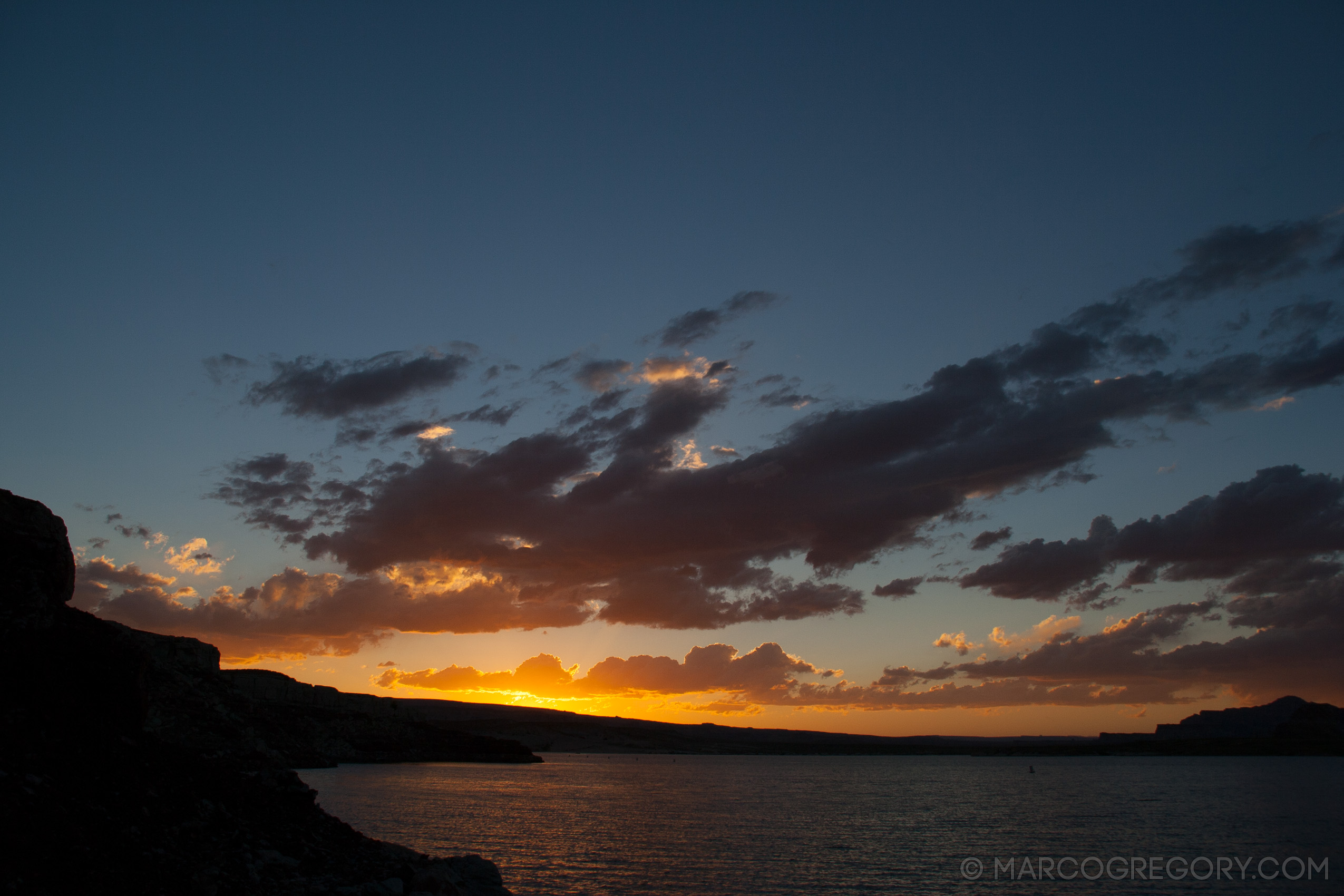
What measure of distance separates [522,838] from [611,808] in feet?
110

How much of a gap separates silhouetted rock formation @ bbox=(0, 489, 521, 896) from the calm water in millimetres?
18316

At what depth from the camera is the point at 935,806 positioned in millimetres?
102688

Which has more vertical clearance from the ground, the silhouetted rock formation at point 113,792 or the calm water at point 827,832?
the silhouetted rock formation at point 113,792

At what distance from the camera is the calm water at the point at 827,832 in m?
46.8

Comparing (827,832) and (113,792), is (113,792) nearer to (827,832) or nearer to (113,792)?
(113,792)

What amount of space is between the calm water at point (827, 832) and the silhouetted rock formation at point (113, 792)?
18.3 meters

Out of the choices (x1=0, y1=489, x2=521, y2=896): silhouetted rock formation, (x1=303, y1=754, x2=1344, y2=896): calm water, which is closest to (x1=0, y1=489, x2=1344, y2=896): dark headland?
(x1=0, y1=489, x2=521, y2=896): silhouetted rock formation

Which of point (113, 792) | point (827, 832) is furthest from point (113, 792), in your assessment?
point (827, 832)

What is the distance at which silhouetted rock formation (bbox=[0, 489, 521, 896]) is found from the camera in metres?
19.9

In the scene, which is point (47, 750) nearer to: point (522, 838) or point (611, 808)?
point (522, 838)

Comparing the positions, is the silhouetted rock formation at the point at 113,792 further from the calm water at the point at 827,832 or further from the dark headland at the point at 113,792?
the calm water at the point at 827,832

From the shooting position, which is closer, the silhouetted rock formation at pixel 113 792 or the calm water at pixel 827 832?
the silhouetted rock formation at pixel 113 792

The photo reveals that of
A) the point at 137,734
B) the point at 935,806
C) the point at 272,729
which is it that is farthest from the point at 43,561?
the point at 272,729

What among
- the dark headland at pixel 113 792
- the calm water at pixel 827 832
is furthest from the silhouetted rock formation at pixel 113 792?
the calm water at pixel 827 832
